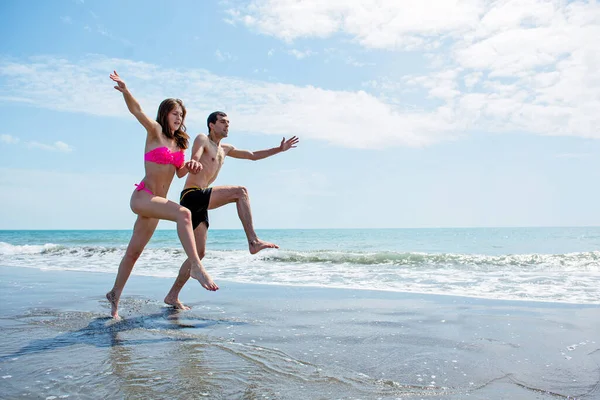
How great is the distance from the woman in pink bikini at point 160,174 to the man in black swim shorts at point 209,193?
19.6 inches

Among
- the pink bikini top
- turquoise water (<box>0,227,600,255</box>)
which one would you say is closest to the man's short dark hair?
the pink bikini top

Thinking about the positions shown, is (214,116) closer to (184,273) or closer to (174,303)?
(184,273)

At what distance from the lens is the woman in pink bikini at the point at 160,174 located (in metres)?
4.70

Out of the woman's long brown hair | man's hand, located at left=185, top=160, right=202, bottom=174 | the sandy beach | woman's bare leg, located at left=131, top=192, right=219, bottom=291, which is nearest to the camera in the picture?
the sandy beach

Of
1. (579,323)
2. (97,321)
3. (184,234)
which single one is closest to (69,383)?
(184,234)

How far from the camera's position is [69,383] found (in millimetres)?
2959

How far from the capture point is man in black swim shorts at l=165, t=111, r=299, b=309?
18.3ft

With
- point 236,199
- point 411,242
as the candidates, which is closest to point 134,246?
point 236,199

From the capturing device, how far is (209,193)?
5617 mm

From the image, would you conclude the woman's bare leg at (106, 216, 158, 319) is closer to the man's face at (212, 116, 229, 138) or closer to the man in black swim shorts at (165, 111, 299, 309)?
the man in black swim shorts at (165, 111, 299, 309)

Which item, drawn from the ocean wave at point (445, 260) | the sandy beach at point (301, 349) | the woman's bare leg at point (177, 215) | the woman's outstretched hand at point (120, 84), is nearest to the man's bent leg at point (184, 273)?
the sandy beach at point (301, 349)

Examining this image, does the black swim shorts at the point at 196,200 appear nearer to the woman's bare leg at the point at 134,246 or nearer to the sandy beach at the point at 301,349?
the woman's bare leg at the point at 134,246

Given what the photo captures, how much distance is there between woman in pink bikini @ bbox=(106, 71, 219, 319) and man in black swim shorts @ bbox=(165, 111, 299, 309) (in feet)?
1.64

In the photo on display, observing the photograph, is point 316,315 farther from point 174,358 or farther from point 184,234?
point 174,358
